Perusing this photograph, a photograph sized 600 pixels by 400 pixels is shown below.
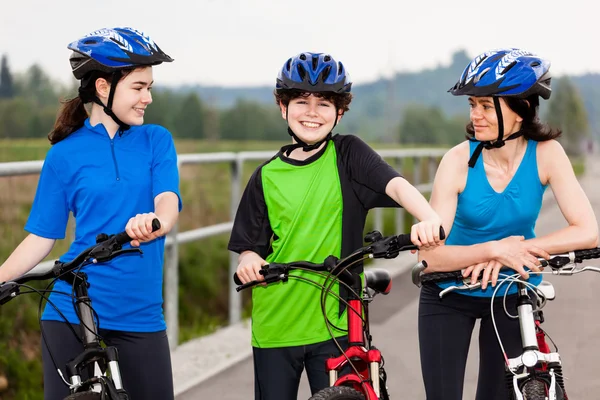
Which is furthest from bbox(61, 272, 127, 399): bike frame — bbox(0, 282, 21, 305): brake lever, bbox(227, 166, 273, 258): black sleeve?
bbox(227, 166, 273, 258): black sleeve

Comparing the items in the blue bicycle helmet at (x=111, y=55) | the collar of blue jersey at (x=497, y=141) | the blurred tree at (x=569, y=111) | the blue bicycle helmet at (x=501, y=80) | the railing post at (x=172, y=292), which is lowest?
the blurred tree at (x=569, y=111)

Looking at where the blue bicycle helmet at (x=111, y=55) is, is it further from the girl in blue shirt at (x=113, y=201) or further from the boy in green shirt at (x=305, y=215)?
the boy in green shirt at (x=305, y=215)

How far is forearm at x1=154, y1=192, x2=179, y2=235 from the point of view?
3670 mm

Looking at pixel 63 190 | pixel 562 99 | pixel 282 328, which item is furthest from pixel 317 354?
pixel 562 99

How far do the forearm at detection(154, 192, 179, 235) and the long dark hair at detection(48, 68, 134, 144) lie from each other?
482 mm

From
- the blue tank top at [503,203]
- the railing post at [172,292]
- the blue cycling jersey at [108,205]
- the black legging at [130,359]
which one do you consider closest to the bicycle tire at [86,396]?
the black legging at [130,359]

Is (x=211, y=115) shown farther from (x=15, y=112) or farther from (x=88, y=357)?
(x=88, y=357)

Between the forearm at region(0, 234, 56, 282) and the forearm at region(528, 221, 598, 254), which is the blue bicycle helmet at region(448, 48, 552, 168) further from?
the forearm at region(0, 234, 56, 282)

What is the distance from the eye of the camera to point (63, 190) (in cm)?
382

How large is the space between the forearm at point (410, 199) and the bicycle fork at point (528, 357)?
54 cm

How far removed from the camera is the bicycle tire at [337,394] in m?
3.27

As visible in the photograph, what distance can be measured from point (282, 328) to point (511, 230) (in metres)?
1.03

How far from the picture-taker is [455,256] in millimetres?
3934

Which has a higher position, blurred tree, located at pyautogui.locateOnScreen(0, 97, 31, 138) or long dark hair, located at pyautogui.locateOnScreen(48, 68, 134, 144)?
long dark hair, located at pyautogui.locateOnScreen(48, 68, 134, 144)
